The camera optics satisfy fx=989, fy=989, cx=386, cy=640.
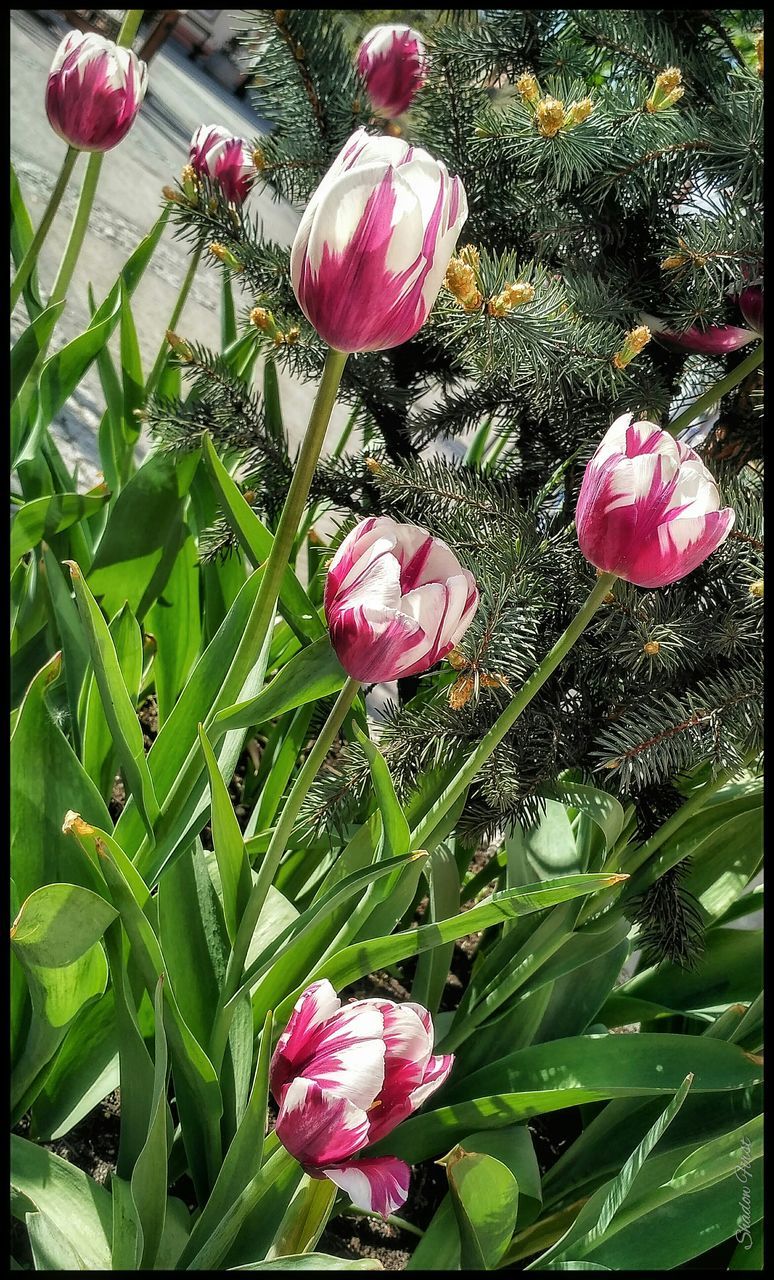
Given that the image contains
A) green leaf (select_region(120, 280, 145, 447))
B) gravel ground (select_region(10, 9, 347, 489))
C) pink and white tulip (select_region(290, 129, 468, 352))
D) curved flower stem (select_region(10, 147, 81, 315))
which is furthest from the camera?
gravel ground (select_region(10, 9, 347, 489))

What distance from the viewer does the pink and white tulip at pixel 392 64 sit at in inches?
25.9

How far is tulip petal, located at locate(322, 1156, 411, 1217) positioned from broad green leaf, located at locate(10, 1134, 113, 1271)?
0.63ft

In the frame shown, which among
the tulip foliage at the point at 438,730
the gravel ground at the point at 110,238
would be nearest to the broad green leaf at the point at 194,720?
the tulip foliage at the point at 438,730

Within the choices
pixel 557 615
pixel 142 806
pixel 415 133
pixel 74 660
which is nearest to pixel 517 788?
pixel 557 615

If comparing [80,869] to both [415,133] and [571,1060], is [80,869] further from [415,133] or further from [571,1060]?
[415,133]

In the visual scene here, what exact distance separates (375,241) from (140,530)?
0.55m

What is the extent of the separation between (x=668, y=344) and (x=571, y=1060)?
1.48ft

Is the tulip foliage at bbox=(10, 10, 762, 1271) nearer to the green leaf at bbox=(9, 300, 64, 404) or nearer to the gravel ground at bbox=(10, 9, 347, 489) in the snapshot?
the green leaf at bbox=(9, 300, 64, 404)

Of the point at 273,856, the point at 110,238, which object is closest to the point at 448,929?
the point at 273,856

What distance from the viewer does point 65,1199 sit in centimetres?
51

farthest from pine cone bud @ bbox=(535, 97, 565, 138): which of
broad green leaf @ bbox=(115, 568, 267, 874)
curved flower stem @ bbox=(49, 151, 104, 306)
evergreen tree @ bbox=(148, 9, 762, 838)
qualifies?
curved flower stem @ bbox=(49, 151, 104, 306)

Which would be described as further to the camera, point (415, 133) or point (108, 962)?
point (415, 133)

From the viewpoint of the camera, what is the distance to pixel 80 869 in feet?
1.80

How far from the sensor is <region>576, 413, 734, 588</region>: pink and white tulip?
0.39 meters
